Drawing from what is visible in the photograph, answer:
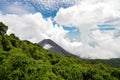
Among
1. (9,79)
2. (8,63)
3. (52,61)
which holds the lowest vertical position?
(9,79)

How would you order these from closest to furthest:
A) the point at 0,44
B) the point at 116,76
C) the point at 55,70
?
the point at 55,70 < the point at 116,76 < the point at 0,44

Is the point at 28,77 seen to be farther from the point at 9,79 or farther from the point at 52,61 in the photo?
the point at 52,61

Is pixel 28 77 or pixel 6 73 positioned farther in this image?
pixel 6 73

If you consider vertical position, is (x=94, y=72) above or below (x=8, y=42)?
below

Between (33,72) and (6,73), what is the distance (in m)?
9.84

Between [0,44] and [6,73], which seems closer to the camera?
[6,73]

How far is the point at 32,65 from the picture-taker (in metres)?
→ 89.4

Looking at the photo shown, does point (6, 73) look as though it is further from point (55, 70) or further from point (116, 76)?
point (116, 76)

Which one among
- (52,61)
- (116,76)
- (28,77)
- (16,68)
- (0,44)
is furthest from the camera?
(0,44)

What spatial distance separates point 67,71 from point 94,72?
13.0 metres

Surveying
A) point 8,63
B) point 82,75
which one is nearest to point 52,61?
point 82,75

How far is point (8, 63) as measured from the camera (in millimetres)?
92438

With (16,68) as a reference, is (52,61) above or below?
above

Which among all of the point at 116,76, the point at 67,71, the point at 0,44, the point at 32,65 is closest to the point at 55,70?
the point at 67,71
